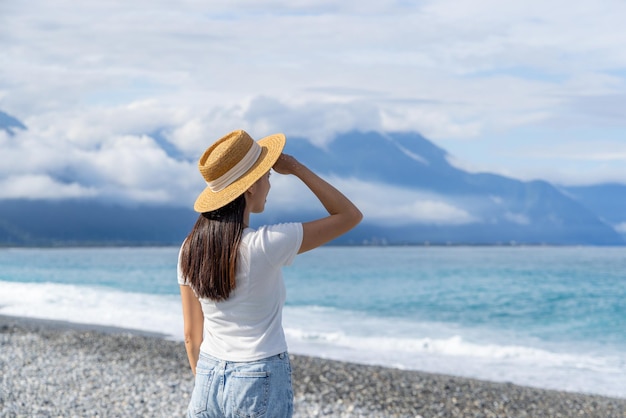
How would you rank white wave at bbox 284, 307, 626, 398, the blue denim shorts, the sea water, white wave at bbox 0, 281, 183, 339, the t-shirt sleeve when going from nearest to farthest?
the t-shirt sleeve → the blue denim shorts → white wave at bbox 284, 307, 626, 398 → the sea water → white wave at bbox 0, 281, 183, 339

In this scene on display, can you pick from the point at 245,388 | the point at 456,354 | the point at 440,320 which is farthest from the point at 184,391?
the point at 440,320

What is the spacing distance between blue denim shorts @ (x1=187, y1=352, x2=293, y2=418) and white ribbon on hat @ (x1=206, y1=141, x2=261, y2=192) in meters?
0.65

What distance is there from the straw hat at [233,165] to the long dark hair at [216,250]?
0.05m

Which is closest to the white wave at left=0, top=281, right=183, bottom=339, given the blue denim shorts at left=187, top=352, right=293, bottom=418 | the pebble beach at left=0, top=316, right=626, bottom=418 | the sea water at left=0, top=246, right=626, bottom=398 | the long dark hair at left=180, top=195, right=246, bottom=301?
the sea water at left=0, top=246, right=626, bottom=398

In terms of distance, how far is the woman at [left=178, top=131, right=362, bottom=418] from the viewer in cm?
295

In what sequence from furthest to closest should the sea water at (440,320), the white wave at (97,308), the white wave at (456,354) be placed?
the white wave at (97,308), the sea water at (440,320), the white wave at (456,354)

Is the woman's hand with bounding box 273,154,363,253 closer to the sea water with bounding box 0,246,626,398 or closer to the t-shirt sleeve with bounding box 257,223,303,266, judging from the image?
the t-shirt sleeve with bounding box 257,223,303,266

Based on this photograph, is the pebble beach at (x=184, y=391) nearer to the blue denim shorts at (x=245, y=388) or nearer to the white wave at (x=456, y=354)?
the white wave at (x=456, y=354)

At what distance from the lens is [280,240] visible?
2.90 metres

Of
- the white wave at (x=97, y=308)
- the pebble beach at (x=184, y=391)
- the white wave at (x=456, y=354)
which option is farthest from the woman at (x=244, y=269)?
the white wave at (x=97, y=308)

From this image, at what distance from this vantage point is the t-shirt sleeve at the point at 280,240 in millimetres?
2906

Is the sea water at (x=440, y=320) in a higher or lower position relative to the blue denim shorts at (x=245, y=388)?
lower

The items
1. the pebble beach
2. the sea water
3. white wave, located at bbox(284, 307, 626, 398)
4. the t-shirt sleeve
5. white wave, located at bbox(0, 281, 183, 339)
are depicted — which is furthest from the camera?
white wave, located at bbox(0, 281, 183, 339)

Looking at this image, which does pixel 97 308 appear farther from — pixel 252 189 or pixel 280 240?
pixel 280 240
